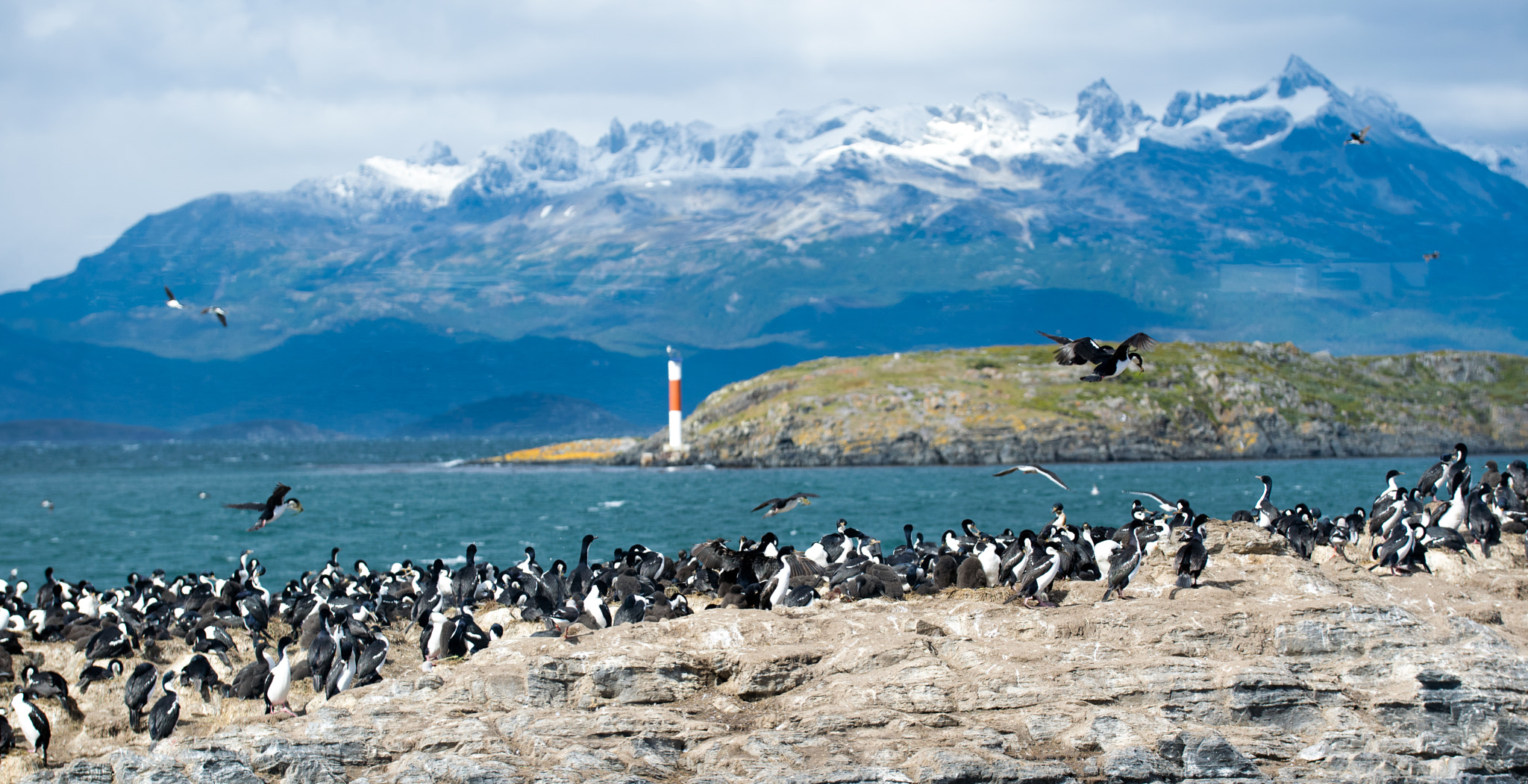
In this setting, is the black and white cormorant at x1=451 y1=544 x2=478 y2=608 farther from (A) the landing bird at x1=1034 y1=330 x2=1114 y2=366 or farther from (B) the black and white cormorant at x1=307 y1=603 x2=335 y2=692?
(A) the landing bird at x1=1034 y1=330 x2=1114 y2=366

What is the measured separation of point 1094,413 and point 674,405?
2019 inches

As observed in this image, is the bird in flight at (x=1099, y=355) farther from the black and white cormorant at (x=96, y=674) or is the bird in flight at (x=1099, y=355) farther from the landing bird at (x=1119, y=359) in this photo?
the black and white cormorant at (x=96, y=674)

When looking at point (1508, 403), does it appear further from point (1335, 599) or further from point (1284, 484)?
point (1335, 599)

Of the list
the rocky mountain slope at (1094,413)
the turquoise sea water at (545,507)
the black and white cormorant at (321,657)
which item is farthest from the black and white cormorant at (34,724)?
the rocky mountain slope at (1094,413)

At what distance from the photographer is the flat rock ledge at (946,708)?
1585 centimetres

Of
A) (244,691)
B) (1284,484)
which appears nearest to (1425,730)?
(244,691)

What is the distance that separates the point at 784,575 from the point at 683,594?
493 cm

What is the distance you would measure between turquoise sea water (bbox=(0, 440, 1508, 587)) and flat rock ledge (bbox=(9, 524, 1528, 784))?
3803cm

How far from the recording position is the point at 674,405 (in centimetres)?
15512

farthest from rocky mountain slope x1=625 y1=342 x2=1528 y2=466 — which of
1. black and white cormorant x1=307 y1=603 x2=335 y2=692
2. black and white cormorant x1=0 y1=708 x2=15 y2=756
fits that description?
black and white cormorant x1=0 y1=708 x2=15 y2=756

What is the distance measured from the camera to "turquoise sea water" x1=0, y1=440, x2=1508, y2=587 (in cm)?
6781

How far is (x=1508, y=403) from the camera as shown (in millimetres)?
162125

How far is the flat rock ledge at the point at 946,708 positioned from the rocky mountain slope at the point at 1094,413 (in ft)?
396

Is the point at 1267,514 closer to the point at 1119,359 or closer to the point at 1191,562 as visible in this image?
the point at 1191,562
